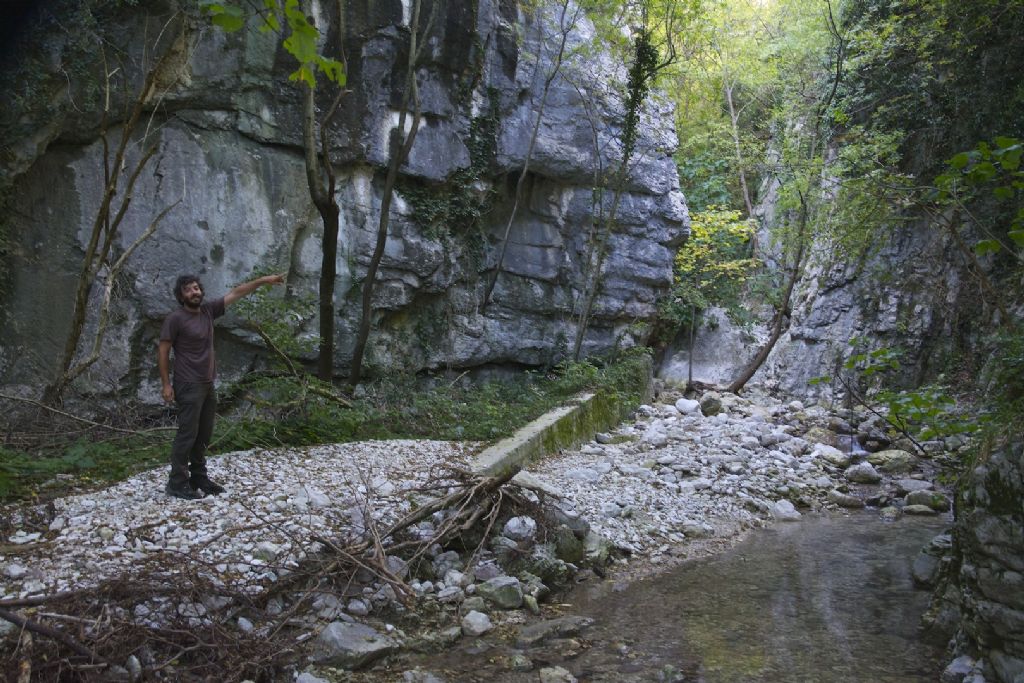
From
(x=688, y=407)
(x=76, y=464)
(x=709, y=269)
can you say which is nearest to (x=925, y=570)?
(x=76, y=464)

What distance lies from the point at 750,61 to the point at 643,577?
65.7 feet

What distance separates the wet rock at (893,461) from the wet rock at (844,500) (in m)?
1.57

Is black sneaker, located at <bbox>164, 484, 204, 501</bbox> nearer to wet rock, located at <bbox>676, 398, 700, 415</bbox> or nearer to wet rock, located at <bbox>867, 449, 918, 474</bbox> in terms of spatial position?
wet rock, located at <bbox>867, 449, 918, 474</bbox>

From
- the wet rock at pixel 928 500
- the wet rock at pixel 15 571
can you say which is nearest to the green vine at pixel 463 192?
the wet rock at pixel 928 500

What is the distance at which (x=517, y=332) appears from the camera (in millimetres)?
14875

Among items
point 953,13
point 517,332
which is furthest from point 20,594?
point 953,13

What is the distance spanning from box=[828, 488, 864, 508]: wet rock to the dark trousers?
7.23 metres

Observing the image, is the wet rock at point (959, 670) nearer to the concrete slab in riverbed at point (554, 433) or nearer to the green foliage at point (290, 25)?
the concrete slab in riverbed at point (554, 433)

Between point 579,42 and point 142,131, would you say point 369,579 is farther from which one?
point 579,42

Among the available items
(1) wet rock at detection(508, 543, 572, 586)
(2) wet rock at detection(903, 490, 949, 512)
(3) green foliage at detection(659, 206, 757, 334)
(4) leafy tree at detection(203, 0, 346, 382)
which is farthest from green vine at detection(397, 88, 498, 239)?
(2) wet rock at detection(903, 490, 949, 512)

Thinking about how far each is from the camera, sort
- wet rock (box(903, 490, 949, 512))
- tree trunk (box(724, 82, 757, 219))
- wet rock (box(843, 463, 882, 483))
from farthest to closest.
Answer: tree trunk (box(724, 82, 757, 219)) → wet rock (box(843, 463, 882, 483)) → wet rock (box(903, 490, 949, 512))

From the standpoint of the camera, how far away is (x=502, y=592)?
4.67m

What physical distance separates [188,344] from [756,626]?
4.41 metres

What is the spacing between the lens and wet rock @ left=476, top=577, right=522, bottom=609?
183 inches
